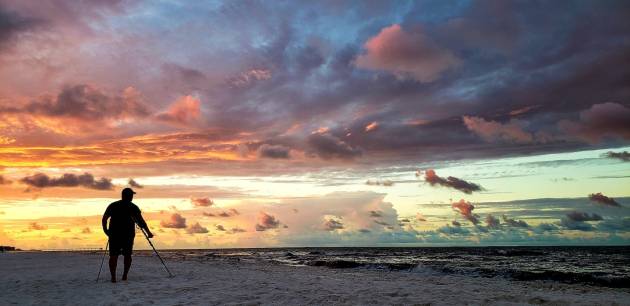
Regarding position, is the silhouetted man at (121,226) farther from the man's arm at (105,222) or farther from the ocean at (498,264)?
the ocean at (498,264)

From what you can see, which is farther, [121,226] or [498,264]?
[498,264]

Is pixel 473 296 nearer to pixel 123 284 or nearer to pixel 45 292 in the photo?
pixel 123 284

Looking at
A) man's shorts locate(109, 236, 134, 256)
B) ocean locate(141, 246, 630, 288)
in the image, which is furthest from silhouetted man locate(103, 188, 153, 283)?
ocean locate(141, 246, 630, 288)

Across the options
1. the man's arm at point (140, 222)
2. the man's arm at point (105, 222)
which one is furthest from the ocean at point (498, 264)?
the man's arm at point (105, 222)

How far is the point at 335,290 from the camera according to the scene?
42.2 ft

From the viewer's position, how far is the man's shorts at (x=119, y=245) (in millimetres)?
12945

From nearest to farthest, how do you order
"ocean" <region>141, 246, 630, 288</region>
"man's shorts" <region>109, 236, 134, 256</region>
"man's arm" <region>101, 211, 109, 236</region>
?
"man's arm" <region>101, 211, 109, 236</region>, "man's shorts" <region>109, 236, 134, 256</region>, "ocean" <region>141, 246, 630, 288</region>

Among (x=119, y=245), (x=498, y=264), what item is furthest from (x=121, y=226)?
(x=498, y=264)

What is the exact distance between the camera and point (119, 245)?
13.0 metres

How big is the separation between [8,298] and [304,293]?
766 centimetres

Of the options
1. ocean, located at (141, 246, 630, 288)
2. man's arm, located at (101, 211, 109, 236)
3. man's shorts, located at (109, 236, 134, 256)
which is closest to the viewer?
man's arm, located at (101, 211, 109, 236)

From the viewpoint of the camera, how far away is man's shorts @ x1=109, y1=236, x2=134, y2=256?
510 inches

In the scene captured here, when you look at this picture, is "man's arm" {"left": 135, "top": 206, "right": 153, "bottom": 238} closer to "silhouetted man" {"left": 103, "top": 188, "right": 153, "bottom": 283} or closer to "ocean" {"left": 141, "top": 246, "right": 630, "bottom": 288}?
"silhouetted man" {"left": 103, "top": 188, "right": 153, "bottom": 283}

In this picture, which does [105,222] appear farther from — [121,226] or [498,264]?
[498,264]
